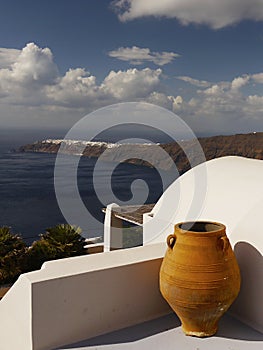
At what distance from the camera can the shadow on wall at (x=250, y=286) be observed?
3.91 metres

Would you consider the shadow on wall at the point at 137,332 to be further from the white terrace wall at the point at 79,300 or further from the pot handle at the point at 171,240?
the pot handle at the point at 171,240

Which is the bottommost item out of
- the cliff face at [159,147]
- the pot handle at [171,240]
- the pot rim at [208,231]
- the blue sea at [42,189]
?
the blue sea at [42,189]

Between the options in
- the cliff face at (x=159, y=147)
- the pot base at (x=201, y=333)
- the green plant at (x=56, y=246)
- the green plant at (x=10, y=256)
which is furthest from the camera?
the cliff face at (x=159, y=147)

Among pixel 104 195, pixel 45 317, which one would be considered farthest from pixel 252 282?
pixel 104 195

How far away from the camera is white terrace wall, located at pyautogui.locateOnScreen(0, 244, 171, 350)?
3564 millimetres

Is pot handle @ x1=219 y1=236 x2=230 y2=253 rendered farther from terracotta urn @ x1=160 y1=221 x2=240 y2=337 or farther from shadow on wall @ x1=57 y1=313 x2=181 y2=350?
shadow on wall @ x1=57 y1=313 x2=181 y2=350

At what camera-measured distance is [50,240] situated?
749cm

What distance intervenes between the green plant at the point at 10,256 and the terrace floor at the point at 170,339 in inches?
139

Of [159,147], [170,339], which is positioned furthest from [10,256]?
[159,147]

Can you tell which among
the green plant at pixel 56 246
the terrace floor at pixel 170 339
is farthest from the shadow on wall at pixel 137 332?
the green plant at pixel 56 246

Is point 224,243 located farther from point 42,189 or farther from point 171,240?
point 42,189

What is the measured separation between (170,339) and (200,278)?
75 cm

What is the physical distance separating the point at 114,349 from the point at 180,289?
85cm

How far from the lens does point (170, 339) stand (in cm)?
385
